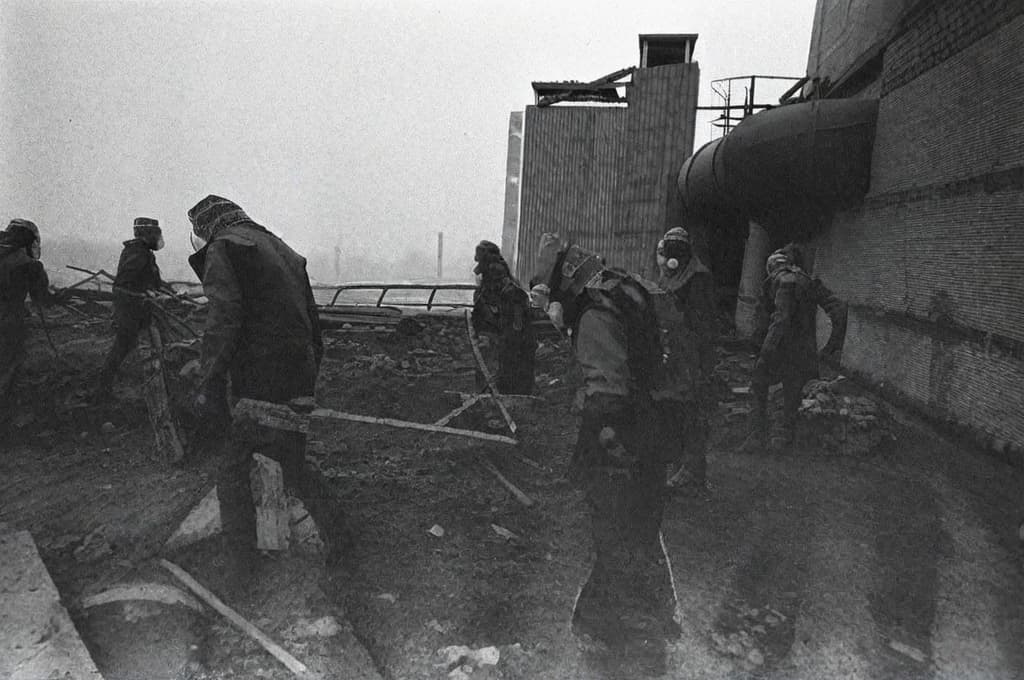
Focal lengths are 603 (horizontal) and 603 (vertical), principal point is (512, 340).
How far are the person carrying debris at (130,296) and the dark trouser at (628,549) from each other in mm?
4930

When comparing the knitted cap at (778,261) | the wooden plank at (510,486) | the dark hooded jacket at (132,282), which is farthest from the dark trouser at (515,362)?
the dark hooded jacket at (132,282)

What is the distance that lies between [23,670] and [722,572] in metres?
3.18

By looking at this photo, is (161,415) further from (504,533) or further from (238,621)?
(504,533)

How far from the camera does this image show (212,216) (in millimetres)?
3201

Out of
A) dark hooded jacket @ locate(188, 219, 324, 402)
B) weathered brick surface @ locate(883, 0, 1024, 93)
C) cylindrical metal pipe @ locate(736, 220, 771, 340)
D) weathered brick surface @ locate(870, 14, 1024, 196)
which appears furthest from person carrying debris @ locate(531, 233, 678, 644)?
cylindrical metal pipe @ locate(736, 220, 771, 340)

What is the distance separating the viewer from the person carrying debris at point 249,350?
2924 mm

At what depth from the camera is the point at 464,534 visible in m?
3.56

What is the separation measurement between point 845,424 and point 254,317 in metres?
4.89

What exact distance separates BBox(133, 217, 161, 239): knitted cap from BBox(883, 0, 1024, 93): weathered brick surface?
7304 mm

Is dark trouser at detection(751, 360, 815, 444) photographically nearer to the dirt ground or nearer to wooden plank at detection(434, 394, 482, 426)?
the dirt ground

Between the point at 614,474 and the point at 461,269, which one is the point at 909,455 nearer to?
the point at 614,474

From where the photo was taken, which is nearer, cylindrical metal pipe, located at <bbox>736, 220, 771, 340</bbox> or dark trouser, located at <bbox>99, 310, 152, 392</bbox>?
dark trouser, located at <bbox>99, 310, 152, 392</bbox>

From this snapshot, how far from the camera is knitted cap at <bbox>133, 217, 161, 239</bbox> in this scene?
5719 mm

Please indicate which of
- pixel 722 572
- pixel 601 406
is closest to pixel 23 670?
pixel 601 406
